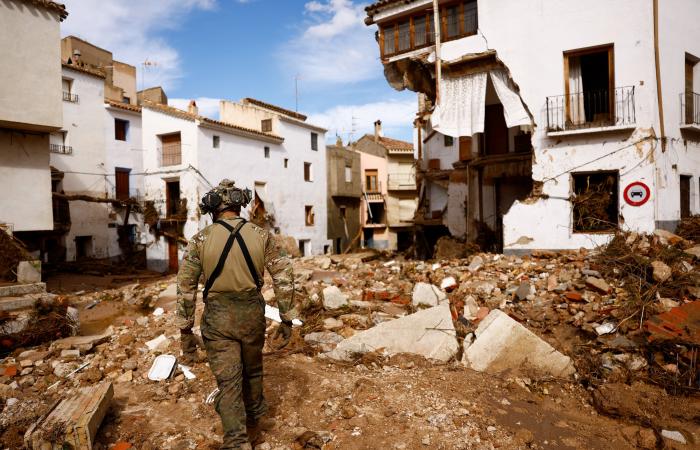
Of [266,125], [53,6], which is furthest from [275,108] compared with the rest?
[53,6]

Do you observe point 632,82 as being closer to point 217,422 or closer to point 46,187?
point 217,422

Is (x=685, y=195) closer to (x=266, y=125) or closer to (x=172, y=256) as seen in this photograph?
(x=266, y=125)

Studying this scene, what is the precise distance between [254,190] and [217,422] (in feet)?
72.8

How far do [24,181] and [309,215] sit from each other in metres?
18.2

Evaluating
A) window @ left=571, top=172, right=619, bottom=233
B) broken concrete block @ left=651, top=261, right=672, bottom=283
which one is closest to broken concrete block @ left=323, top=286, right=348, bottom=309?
broken concrete block @ left=651, top=261, right=672, bottom=283

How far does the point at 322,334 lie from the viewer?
7.09 m

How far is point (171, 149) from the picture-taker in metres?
23.6

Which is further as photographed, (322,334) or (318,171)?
(318,171)

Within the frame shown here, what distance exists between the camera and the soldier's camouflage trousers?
3582mm

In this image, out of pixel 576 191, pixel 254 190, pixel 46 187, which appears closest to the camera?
pixel 576 191

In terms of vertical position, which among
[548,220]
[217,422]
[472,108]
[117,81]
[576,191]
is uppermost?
[117,81]

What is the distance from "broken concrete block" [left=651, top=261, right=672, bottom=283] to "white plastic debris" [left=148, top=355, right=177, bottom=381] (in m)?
7.28

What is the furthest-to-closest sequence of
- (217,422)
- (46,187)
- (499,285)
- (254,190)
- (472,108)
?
(254,190), (46,187), (472,108), (499,285), (217,422)

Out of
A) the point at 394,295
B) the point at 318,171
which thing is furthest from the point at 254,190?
the point at 394,295
